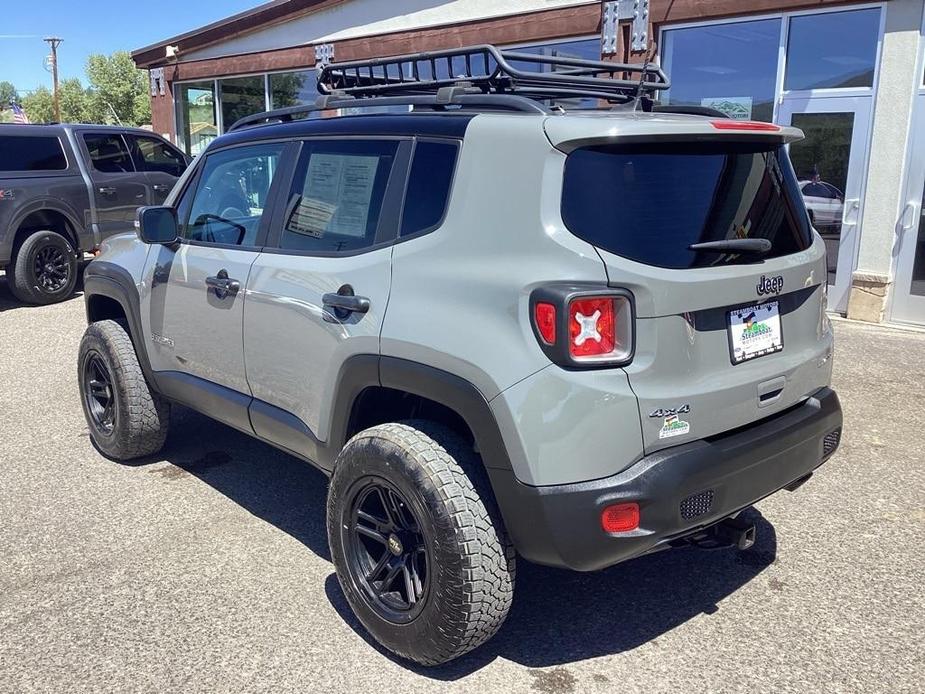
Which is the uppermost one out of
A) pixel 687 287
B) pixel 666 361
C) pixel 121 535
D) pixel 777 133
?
pixel 777 133

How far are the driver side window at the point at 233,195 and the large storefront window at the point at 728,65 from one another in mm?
5844

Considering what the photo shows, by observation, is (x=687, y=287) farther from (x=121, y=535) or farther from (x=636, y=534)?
(x=121, y=535)

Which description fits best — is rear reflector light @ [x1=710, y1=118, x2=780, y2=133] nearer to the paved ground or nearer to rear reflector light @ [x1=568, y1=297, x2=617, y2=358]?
rear reflector light @ [x1=568, y1=297, x2=617, y2=358]

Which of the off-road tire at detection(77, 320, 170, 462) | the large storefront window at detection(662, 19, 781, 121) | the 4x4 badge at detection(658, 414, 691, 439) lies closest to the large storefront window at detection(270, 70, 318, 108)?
the large storefront window at detection(662, 19, 781, 121)

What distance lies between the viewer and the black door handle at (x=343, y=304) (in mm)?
2959

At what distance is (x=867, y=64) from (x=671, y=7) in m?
2.10

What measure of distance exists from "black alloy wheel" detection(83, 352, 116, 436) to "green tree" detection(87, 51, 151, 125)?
180ft

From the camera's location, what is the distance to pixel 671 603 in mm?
3238

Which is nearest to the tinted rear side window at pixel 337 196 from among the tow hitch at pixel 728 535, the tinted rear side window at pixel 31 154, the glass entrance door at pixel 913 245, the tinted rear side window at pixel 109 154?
the tow hitch at pixel 728 535

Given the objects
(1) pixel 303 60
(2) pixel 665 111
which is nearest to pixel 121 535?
(2) pixel 665 111

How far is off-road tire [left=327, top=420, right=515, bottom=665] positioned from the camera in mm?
2566

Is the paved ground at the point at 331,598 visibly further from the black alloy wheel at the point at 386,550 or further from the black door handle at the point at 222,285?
the black door handle at the point at 222,285

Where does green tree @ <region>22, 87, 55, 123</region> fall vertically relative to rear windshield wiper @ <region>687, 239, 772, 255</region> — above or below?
above

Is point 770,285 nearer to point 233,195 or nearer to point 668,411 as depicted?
point 668,411
